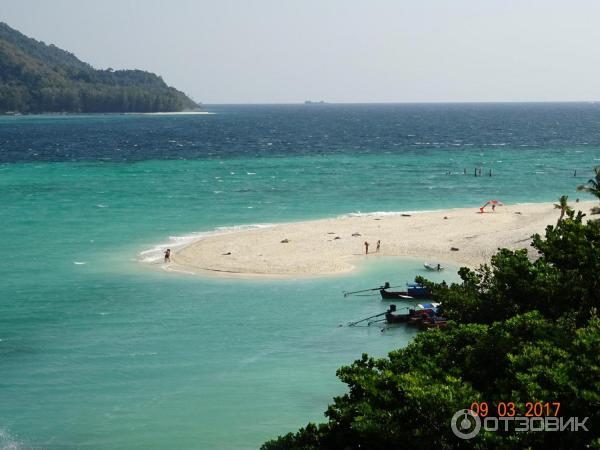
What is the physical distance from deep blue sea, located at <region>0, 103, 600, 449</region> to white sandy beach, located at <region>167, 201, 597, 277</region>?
232cm

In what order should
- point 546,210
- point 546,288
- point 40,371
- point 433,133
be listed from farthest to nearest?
point 433,133, point 546,210, point 40,371, point 546,288

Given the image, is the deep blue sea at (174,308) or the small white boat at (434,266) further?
the small white boat at (434,266)

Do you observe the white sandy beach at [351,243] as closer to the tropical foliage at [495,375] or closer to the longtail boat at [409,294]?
the longtail boat at [409,294]

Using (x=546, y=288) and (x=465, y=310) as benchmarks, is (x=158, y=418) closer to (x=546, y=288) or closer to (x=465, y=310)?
(x=465, y=310)

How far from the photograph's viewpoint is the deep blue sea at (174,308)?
29812 millimetres

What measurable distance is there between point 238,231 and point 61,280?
718 inches

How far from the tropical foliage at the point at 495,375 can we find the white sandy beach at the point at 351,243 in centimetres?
2761

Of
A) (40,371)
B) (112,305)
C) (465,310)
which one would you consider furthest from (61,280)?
(465,310)

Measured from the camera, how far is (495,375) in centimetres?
1927

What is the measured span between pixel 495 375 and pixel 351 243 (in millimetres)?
39418

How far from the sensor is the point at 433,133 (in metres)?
193

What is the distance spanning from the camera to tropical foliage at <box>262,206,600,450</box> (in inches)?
647

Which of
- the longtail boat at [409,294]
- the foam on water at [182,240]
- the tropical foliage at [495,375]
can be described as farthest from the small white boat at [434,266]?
the tropical foliage at [495,375]

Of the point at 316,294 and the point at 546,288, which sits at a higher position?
the point at 546,288
